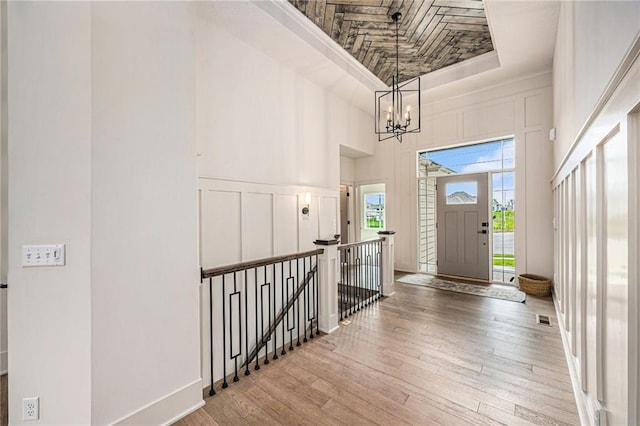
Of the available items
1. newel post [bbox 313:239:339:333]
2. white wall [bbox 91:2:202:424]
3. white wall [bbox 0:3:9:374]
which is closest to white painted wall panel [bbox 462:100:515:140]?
newel post [bbox 313:239:339:333]

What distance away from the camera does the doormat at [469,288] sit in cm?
424

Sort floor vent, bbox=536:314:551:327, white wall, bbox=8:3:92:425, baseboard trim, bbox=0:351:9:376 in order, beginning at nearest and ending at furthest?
white wall, bbox=8:3:92:425 → baseboard trim, bbox=0:351:9:376 → floor vent, bbox=536:314:551:327

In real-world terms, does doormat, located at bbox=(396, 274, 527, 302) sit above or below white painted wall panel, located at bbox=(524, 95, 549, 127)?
below

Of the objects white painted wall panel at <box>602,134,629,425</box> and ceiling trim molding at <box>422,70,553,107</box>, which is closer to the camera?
white painted wall panel at <box>602,134,629,425</box>

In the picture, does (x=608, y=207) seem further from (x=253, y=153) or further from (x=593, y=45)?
(x=253, y=153)

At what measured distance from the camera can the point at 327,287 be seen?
10.6 feet

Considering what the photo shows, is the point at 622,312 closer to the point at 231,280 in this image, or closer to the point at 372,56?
the point at 231,280

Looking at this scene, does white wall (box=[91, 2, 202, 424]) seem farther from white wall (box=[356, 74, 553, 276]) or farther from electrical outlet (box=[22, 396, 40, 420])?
white wall (box=[356, 74, 553, 276])

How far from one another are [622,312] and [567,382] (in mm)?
1645

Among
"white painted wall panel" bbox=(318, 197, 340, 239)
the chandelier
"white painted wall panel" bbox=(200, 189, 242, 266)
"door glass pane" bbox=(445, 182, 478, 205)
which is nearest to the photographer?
"white painted wall panel" bbox=(200, 189, 242, 266)

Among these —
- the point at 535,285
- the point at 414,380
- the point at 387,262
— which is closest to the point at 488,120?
the point at 535,285

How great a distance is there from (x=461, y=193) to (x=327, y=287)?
3.84m

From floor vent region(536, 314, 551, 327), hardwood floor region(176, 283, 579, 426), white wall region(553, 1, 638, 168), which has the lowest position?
hardwood floor region(176, 283, 579, 426)

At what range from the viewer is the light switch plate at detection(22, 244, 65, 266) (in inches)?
58.2
